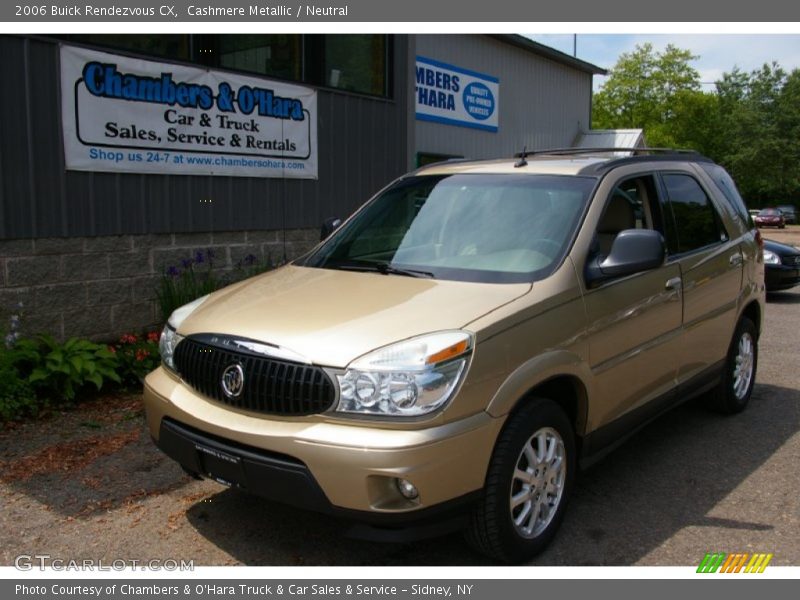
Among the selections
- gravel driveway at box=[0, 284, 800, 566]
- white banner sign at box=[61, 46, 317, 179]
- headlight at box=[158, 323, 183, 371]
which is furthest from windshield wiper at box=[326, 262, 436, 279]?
white banner sign at box=[61, 46, 317, 179]

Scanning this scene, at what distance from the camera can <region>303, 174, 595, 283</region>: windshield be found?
4016 millimetres

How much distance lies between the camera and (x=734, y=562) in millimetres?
3656

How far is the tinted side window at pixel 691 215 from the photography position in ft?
16.5

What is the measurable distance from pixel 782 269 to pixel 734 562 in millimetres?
9902

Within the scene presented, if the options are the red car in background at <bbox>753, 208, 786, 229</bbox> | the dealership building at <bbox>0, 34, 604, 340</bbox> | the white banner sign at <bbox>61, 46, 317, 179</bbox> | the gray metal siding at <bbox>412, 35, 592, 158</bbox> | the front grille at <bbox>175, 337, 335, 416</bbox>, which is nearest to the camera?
the front grille at <bbox>175, 337, 335, 416</bbox>

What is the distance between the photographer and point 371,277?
410 centimetres

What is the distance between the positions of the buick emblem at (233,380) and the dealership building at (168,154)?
3570mm

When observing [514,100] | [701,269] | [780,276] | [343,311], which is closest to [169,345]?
[343,311]

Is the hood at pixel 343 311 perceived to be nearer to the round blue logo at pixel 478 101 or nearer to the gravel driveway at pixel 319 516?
the gravel driveway at pixel 319 516

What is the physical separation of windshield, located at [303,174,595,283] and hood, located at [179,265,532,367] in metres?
0.19

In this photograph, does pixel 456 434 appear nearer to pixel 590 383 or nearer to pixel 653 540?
pixel 590 383

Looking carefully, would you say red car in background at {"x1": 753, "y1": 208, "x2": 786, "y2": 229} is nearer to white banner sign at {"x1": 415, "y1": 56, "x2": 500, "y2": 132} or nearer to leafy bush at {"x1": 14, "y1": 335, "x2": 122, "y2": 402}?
white banner sign at {"x1": 415, "y1": 56, "x2": 500, "y2": 132}

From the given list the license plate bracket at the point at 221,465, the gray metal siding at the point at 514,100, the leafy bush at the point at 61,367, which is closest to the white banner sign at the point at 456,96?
the gray metal siding at the point at 514,100

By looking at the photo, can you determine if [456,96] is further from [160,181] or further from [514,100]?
[160,181]
